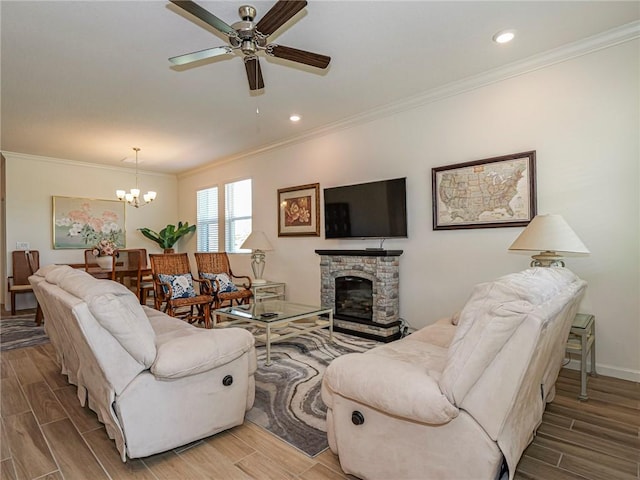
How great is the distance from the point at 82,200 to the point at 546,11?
7.46 metres

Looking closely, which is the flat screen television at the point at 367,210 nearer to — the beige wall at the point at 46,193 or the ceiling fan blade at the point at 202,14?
the ceiling fan blade at the point at 202,14

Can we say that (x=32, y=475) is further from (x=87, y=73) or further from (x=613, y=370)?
(x=613, y=370)

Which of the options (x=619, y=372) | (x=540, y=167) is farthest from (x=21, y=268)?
(x=619, y=372)

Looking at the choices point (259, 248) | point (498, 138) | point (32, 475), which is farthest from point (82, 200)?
point (498, 138)

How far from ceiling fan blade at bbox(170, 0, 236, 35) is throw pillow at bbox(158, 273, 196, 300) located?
3.31 metres

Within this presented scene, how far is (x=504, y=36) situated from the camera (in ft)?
9.13

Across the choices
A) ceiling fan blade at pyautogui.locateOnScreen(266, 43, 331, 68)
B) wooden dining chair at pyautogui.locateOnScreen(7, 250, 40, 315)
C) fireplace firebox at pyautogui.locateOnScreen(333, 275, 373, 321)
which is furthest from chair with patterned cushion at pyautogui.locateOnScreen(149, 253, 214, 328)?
ceiling fan blade at pyautogui.locateOnScreen(266, 43, 331, 68)

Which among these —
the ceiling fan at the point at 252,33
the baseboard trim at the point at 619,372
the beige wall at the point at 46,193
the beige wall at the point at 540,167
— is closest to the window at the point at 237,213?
the beige wall at the point at 540,167

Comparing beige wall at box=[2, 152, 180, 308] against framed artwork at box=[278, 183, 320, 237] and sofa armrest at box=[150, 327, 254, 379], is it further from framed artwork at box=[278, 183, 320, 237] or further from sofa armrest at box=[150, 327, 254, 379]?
sofa armrest at box=[150, 327, 254, 379]

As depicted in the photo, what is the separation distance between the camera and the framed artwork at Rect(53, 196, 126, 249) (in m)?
6.42

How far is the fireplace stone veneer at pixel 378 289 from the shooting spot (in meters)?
3.98

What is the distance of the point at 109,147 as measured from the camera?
5738mm

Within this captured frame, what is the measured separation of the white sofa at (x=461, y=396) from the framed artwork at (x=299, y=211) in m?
3.54

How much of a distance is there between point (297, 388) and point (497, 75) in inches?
133
